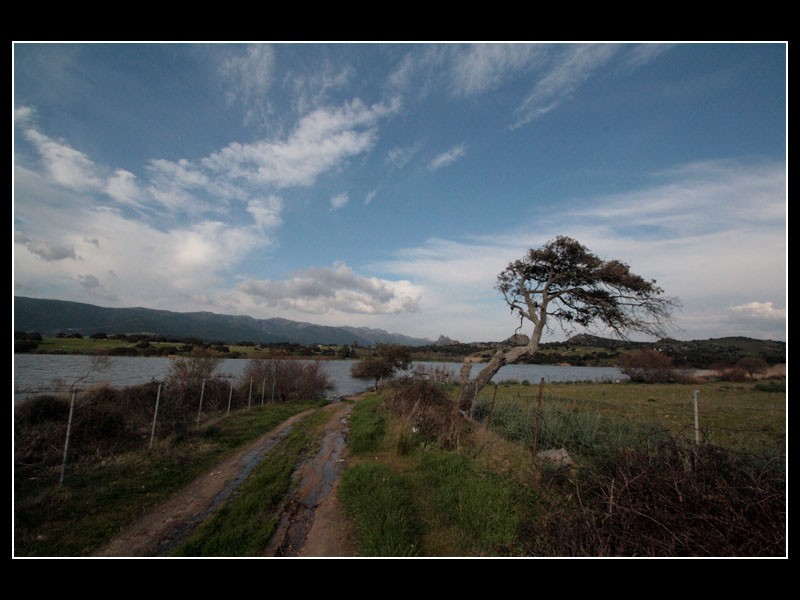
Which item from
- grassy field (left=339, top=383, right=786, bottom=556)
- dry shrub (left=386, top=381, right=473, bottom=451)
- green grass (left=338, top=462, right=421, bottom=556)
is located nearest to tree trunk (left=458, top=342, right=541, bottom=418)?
dry shrub (left=386, top=381, right=473, bottom=451)

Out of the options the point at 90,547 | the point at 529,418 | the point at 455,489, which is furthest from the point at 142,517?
the point at 529,418

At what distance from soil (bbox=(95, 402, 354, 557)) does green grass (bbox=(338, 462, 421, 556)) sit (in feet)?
0.76

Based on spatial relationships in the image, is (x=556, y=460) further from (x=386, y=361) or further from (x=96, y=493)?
(x=386, y=361)

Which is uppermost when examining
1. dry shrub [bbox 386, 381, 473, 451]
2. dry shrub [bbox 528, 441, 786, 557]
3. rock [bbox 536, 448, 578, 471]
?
dry shrub [bbox 528, 441, 786, 557]

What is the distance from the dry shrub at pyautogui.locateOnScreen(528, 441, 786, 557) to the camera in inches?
115

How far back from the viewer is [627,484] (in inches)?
145

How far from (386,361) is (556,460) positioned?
26.4 meters

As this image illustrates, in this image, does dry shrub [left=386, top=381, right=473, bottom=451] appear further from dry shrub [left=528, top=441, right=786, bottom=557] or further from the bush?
the bush

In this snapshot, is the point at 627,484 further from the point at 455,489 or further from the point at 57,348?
the point at 57,348

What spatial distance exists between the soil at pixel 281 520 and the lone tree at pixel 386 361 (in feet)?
76.0

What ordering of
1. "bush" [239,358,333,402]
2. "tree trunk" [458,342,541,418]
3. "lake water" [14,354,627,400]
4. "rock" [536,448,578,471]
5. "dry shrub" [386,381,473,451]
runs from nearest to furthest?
"rock" [536,448,578,471], "dry shrub" [386,381,473,451], "tree trunk" [458,342,541,418], "lake water" [14,354,627,400], "bush" [239,358,333,402]

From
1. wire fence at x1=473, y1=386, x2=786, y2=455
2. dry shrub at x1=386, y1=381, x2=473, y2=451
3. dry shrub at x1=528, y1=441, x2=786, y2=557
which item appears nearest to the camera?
dry shrub at x1=528, y1=441, x2=786, y2=557

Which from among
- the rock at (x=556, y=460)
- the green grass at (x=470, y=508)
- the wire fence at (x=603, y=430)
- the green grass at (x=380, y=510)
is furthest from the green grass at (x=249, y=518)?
the wire fence at (x=603, y=430)
